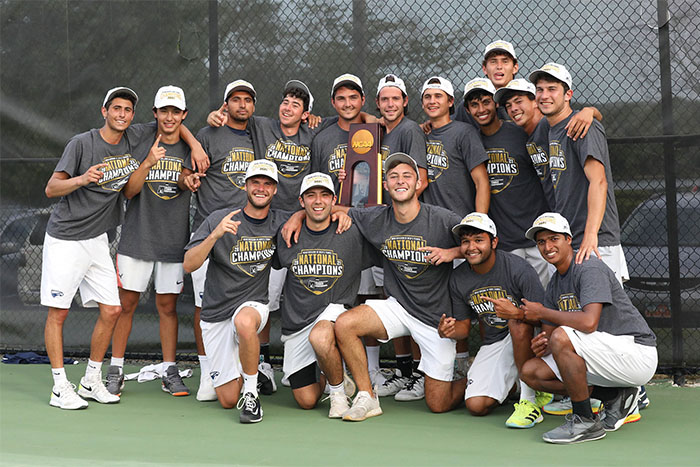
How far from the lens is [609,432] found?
3.75 meters

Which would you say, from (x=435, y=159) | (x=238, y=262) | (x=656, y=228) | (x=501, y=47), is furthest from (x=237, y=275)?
(x=656, y=228)

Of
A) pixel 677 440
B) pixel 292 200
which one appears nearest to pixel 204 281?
pixel 292 200

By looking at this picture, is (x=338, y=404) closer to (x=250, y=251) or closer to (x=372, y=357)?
(x=372, y=357)

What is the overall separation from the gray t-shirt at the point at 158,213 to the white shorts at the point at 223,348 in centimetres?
67

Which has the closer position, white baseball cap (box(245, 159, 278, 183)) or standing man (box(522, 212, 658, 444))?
standing man (box(522, 212, 658, 444))

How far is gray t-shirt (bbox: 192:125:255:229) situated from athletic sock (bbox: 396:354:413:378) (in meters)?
1.48

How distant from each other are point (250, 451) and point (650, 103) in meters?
3.48

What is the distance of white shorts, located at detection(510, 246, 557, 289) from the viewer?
14.9 feet

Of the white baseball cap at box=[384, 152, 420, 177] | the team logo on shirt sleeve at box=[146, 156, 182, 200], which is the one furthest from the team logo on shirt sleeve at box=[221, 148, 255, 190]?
the white baseball cap at box=[384, 152, 420, 177]

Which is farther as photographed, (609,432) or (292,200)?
(292,200)

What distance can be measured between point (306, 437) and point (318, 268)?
3.43 ft

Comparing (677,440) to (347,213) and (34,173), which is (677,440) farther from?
(34,173)

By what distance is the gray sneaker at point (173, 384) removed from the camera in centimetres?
485

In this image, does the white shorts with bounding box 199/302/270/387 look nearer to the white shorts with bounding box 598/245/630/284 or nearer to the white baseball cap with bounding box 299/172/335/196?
the white baseball cap with bounding box 299/172/335/196
